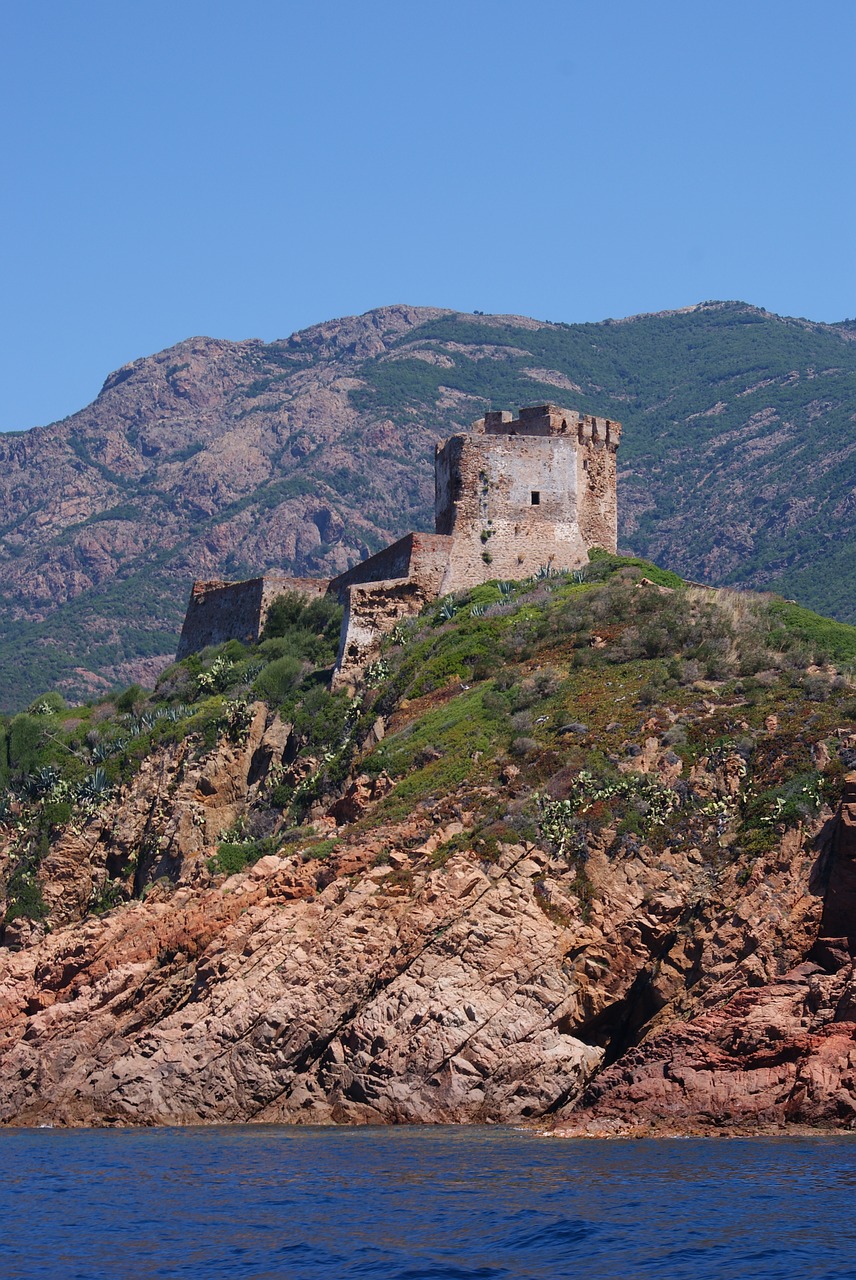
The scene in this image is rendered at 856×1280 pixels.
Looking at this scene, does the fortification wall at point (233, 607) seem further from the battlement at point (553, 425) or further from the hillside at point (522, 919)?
the hillside at point (522, 919)

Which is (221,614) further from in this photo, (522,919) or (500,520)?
(522,919)

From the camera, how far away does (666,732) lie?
1283 inches

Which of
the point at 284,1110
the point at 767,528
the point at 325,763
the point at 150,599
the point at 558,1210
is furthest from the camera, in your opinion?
the point at 150,599

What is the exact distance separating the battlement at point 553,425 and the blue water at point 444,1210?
85.5 ft

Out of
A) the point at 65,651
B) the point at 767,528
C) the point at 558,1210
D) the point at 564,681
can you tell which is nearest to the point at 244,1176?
the point at 558,1210

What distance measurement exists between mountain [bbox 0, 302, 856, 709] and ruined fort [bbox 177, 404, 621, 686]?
45144mm

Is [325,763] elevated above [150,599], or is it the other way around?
[150,599]

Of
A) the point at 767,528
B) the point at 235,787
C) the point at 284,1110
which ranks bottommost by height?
the point at 284,1110

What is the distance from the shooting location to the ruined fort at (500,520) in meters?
46.1

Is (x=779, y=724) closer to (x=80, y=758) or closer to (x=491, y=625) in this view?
(x=491, y=625)

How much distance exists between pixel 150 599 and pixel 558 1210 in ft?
371

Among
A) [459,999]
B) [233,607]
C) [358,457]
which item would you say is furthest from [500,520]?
[358,457]

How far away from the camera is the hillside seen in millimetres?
26656

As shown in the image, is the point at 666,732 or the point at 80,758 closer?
the point at 666,732
